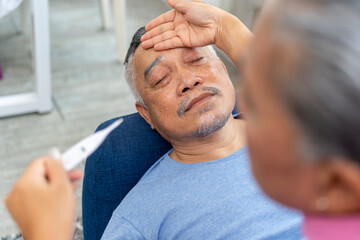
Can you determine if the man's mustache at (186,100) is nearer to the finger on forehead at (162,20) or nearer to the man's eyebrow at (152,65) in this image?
the man's eyebrow at (152,65)

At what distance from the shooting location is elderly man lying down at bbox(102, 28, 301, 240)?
113 cm

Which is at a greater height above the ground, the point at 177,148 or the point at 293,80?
the point at 293,80

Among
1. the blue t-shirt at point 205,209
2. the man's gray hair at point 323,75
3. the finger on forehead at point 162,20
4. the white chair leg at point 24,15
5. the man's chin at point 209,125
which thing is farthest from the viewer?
the white chair leg at point 24,15

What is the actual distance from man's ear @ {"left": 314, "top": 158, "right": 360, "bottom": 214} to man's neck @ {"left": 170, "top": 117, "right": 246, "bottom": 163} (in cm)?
89

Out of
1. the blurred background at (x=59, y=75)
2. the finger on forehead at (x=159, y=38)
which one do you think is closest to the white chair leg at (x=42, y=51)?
the blurred background at (x=59, y=75)

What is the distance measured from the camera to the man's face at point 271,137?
43 centimetres

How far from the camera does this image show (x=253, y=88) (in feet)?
1.50

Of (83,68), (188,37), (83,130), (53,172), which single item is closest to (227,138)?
(188,37)

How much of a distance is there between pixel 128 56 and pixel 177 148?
0.37 metres

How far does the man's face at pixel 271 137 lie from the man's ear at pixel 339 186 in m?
0.01

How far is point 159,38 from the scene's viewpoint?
135 centimetres

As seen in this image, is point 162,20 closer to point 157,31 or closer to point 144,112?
point 157,31

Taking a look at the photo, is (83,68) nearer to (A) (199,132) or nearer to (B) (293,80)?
(A) (199,132)

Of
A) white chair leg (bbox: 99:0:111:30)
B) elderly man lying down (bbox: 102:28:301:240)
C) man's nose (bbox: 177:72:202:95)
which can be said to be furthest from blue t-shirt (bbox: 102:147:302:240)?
white chair leg (bbox: 99:0:111:30)
